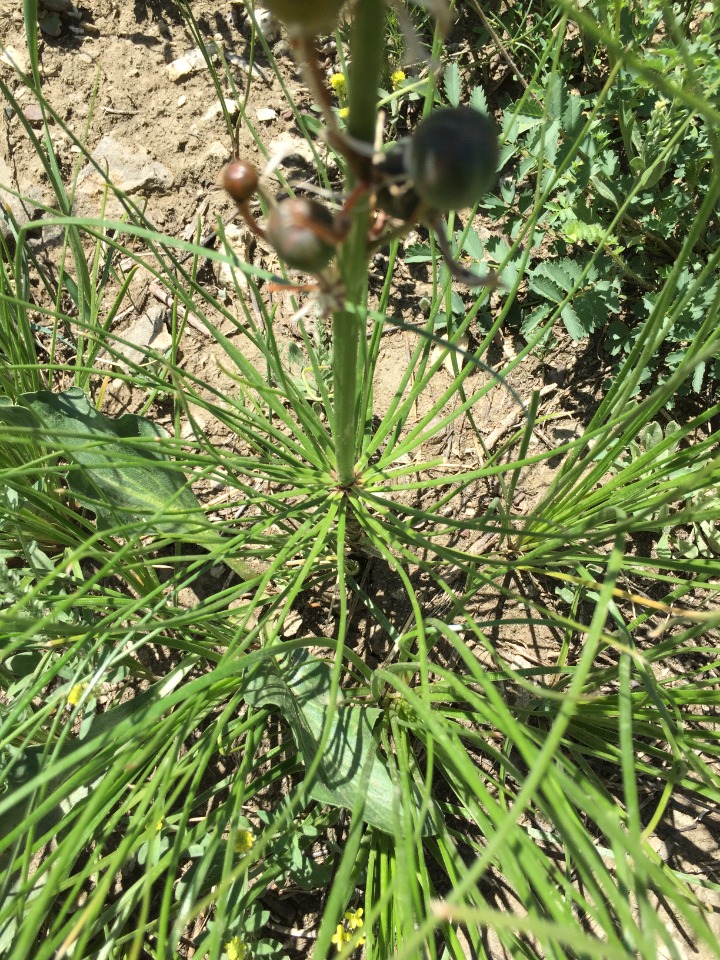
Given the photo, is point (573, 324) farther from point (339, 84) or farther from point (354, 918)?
point (354, 918)

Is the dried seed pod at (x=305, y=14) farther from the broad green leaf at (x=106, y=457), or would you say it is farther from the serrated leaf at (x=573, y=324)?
the serrated leaf at (x=573, y=324)

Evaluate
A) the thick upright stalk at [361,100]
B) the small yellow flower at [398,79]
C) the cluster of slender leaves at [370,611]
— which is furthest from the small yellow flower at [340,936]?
the small yellow flower at [398,79]

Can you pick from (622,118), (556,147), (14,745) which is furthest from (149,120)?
(14,745)

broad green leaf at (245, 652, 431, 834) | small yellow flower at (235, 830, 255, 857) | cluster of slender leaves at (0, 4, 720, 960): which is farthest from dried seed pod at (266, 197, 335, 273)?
small yellow flower at (235, 830, 255, 857)

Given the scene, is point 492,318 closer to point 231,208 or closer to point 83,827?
point 231,208

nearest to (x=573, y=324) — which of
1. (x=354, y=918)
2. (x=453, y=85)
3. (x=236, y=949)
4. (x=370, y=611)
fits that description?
(x=453, y=85)
